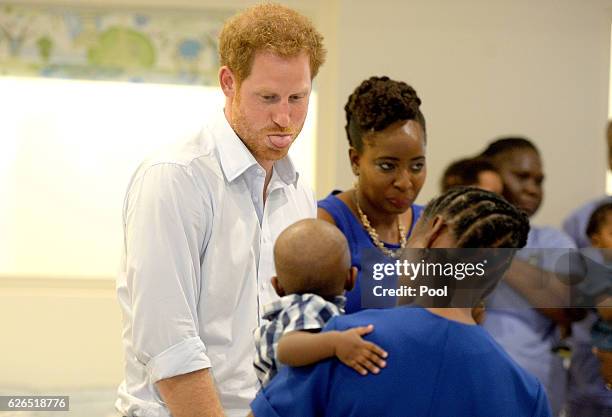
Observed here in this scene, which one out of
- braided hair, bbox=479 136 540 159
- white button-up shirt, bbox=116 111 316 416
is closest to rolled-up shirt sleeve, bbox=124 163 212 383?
white button-up shirt, bbox=116 111 316 416

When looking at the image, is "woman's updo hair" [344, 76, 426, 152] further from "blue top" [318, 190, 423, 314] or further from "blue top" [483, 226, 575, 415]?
"blue top" [483, 226, 575, 415]

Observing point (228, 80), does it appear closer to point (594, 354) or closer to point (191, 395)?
point (191, 395)

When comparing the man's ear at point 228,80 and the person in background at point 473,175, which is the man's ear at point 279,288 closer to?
the man's ear at point 228,80

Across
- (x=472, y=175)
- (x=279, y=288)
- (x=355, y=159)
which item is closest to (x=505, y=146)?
(x=472, y=175)

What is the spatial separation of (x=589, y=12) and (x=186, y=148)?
1.33 metres

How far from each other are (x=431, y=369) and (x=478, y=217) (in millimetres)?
171

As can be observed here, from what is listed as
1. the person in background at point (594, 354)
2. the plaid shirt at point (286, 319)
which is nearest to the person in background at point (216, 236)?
the plaid shirt at point (286, 319)

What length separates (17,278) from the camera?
2.29 meters

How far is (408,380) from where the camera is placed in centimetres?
97

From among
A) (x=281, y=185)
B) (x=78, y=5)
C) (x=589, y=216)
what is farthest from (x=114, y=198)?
(x=589, y=216)

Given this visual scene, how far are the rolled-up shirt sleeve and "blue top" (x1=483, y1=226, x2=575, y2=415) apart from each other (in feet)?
1.25

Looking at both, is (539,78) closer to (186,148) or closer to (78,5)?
(78,5)

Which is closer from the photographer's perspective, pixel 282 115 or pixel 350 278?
pixel 350 278

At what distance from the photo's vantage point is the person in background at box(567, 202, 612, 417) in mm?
1121
